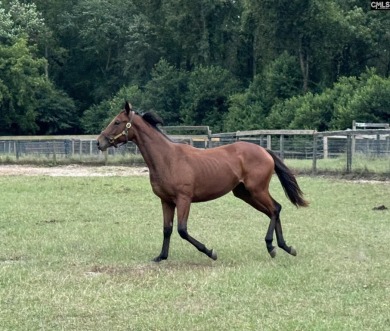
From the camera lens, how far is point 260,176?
9.51 metres

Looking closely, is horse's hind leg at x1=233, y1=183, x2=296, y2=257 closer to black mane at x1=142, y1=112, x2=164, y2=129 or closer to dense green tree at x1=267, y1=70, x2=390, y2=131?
black mane at x1=142, y1=112, x2=164, y2=129

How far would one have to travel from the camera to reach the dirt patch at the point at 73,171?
25938mm

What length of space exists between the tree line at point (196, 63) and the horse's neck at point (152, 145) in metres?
29.3

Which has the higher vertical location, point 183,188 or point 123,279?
point 183,188

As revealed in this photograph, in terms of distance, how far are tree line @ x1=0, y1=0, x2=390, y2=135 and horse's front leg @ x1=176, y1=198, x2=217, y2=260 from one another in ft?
97.0

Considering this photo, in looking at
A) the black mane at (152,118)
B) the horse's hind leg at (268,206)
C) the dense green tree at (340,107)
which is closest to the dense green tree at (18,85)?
the dense green tree at (340,107)

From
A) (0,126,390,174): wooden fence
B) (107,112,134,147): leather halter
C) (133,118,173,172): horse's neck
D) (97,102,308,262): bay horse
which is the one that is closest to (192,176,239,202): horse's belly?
(97,102,308,262): bay horse

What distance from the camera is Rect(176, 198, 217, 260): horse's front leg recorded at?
8.73 meters

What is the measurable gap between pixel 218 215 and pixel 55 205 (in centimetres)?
367

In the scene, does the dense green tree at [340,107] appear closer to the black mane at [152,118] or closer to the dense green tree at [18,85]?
the dense green tree at [18,85]

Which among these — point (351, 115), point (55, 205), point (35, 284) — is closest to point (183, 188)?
point (35, 284)

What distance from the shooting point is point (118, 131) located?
30.2ft

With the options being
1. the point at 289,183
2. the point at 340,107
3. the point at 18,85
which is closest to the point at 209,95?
the point at 18,85

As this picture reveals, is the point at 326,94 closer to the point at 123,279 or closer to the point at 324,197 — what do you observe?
the point at 324,197
